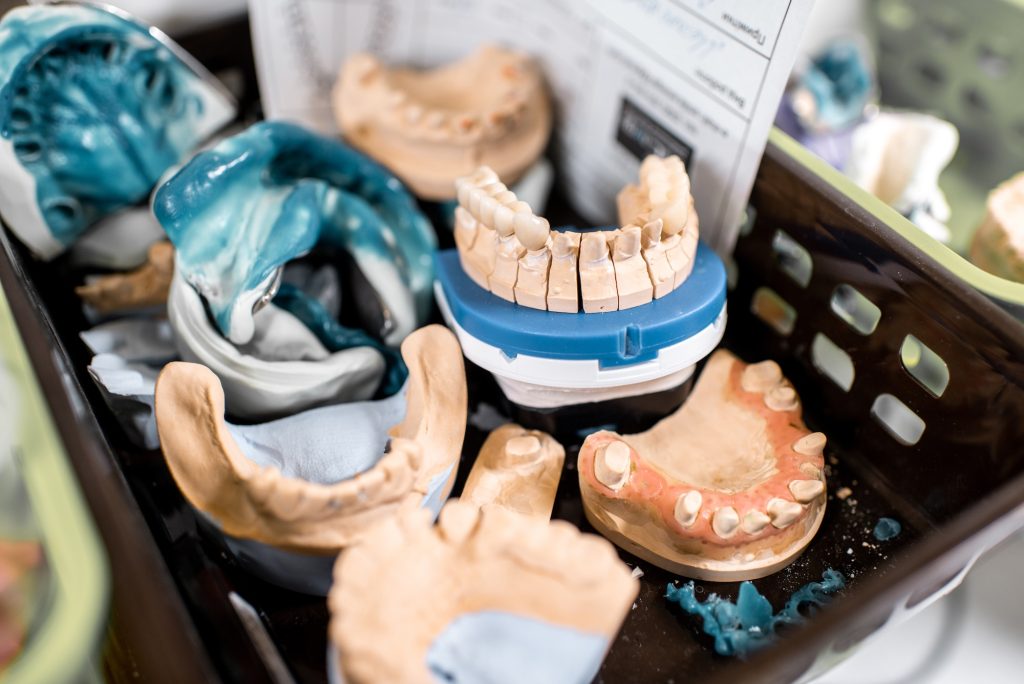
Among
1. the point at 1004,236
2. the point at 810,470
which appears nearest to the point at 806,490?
the point at 810,470

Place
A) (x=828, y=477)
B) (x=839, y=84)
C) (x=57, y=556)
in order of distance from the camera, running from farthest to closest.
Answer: (x=839, y=84)
(x=828, y=477)
(x=57, y=556)

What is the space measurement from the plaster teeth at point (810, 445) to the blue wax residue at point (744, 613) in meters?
0.08

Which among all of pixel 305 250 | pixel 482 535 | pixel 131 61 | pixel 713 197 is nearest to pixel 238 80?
pixel 131 61

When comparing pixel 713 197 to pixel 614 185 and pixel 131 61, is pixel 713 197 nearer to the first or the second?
pixel 614 185

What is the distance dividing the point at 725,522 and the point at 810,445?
0.28ft

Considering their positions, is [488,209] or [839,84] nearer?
[488,209]

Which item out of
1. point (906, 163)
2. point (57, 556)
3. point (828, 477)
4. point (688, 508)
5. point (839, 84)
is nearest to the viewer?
point (57, 556)

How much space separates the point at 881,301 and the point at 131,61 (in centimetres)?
52

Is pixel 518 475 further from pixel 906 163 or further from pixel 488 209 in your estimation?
pixel 906 163

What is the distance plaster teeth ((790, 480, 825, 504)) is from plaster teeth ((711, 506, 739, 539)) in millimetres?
40

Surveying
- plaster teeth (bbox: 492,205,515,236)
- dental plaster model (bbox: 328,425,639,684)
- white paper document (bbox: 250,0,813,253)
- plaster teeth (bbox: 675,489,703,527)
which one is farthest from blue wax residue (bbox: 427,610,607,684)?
white paper document (bbox: 250,0,813,253)

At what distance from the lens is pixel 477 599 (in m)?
0.39

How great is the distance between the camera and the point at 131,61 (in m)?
0.59

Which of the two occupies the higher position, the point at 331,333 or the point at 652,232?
the point at 652,232
